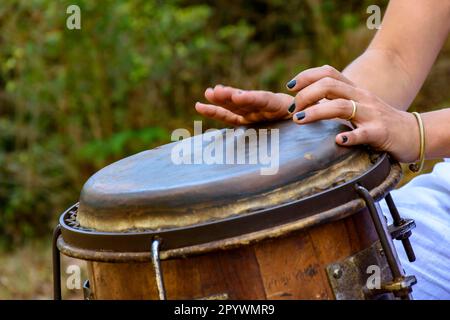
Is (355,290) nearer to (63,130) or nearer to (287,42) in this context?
(63,130)

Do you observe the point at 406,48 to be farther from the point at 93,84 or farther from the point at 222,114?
the point at 93,84

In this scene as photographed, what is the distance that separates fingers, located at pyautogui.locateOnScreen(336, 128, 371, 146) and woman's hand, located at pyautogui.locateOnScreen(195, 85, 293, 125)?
0.98 feet

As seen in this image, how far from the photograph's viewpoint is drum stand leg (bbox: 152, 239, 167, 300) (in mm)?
1203

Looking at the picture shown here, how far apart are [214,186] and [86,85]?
3.90 meters

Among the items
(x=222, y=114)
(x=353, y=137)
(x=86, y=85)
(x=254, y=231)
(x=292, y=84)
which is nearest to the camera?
(x=254, y=231)

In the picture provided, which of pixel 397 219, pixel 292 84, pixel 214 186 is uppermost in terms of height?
pixel 292 84

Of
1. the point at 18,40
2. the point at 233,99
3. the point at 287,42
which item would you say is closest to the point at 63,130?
the point at 18,40

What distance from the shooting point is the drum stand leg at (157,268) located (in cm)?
120

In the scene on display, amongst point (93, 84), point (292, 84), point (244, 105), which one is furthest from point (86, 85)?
point (292, 84)

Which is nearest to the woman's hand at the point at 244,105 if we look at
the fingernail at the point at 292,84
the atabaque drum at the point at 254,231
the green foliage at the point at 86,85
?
the fingernail at the point at 292,84

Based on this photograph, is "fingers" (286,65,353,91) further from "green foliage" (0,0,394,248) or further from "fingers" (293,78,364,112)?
"green foliage" (0,0,394,248)

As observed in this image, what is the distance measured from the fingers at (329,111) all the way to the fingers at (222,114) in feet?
1.07

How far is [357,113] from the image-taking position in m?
1.37

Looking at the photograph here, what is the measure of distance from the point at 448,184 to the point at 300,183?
2.19 feet
